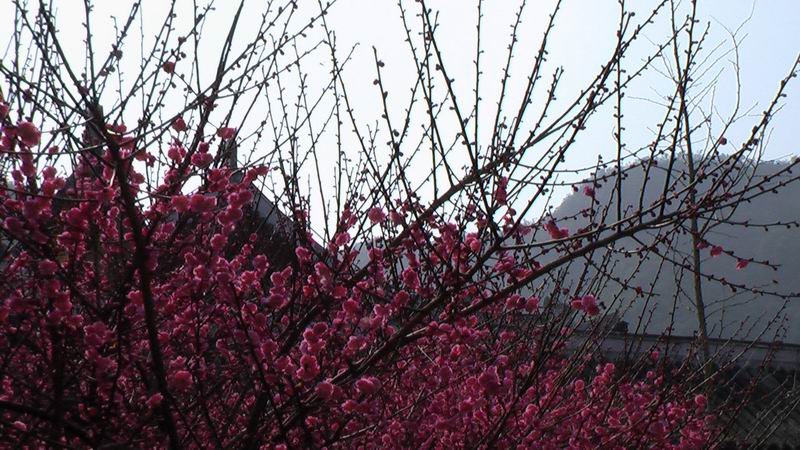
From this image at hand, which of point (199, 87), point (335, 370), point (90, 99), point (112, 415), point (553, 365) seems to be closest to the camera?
point (90, 99)

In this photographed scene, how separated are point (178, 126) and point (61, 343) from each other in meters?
1.41

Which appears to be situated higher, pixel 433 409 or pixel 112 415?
pixel 112 415

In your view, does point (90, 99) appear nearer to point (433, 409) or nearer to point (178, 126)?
point (178, 126)

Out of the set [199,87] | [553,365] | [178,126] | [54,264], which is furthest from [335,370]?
[553,365]

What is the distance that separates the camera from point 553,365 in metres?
7.60

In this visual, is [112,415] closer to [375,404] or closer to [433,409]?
[375,404]

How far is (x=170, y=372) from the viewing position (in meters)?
3.45

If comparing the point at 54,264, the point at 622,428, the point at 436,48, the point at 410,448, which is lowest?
the point at 622,428

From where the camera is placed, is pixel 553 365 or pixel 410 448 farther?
pixel 553 365

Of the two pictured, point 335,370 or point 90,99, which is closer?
point 90,99

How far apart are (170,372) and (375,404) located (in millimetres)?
1237

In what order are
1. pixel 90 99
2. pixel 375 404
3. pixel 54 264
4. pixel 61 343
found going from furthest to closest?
1. pixel 375 404
2. pixel 61 343
3. pixel 54 264
4. pixel 90 99

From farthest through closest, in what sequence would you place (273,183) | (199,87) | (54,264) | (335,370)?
(273,183), (199,87), (335,370), (54,264)

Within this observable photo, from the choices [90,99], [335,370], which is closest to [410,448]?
[335,370]
